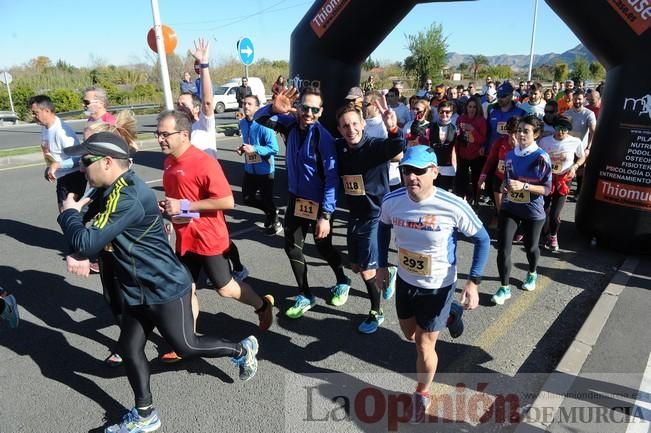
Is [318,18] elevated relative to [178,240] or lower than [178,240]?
elevated

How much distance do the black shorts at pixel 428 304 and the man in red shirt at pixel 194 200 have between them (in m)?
1.39

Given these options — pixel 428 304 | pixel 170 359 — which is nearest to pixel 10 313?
pixel 170 359

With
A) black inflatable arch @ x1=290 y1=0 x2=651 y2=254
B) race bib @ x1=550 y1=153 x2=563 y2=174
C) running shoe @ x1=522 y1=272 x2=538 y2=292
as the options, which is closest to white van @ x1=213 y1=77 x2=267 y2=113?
black inflatable arch @ x1=290 y1=0 x2=651 y2=254

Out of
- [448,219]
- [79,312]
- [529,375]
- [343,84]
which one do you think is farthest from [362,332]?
[343,84]

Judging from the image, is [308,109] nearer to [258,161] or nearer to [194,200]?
[194,200]

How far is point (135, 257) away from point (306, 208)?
5.34ft

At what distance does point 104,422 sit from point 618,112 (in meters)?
5.94

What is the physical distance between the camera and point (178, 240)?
330cm

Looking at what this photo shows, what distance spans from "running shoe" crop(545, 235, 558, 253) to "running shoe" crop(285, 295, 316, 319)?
10.8 ft

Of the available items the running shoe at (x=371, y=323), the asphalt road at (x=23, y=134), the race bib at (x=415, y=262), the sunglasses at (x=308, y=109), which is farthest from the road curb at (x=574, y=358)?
the asphalt road at (x=23, y=134)

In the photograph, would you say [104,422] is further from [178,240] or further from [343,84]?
[343,84]

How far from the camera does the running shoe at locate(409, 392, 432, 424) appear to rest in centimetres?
274

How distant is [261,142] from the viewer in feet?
19.1

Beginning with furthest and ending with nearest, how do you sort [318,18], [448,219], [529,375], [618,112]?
[318,18], [618,112], [529,375], [448,219]
